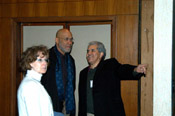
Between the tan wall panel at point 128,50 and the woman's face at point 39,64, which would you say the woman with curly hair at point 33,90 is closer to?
the woman's face at point 39,64

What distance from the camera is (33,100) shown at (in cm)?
191

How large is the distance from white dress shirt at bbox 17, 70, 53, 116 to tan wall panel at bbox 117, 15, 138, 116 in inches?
80.8

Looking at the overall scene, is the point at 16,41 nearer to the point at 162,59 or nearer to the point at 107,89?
the point at 107,89

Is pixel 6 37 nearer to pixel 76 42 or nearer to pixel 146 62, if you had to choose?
pixel 76 42

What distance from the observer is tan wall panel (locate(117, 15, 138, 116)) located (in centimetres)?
383

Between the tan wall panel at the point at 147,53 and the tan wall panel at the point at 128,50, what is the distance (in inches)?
71.6

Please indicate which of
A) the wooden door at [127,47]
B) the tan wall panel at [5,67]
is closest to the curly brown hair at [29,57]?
the wooden door at [127,47]

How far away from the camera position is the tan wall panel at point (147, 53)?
1940mm

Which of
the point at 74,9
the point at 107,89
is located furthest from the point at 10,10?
the point at 107,89

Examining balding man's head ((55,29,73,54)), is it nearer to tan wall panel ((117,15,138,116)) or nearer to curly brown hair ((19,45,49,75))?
tan wall panel ((117,15,138,116))

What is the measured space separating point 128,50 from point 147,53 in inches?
73.9

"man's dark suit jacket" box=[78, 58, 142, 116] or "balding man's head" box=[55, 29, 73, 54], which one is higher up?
"balding man's head" box=[55, 29, 73, 54]

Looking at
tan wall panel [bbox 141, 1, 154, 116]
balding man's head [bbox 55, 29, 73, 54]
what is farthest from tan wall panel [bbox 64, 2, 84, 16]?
tan wall panel [bbox 141, 1, 154, 116]

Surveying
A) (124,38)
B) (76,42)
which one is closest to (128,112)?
(124,38)
